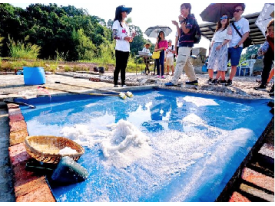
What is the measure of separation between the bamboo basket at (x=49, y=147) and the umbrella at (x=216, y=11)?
213 inches

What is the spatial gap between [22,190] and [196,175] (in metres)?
0.94

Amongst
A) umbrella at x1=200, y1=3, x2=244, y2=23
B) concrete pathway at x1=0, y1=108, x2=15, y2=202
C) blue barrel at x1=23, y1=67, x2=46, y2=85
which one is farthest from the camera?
umbrella at x1=200, y1=3, x2=244, y2=23

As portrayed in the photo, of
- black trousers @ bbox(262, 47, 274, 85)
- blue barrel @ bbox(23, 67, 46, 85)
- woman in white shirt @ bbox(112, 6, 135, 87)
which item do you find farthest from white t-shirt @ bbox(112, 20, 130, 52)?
black trousers @ bbox(262, 47, 274, 85)

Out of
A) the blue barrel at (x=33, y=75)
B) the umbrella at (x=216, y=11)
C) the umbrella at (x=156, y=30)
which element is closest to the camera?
the blue barrel at (x=33, y=75)

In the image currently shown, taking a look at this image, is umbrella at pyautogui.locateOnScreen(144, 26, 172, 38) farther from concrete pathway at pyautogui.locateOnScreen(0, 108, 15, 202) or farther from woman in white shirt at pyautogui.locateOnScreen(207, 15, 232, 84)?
concrete pathway at pyautogui.locateOnScreen(0, 108, 15, 202)

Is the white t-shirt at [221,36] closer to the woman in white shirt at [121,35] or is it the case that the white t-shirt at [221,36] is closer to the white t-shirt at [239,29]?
the white t-shirt at [239,29]

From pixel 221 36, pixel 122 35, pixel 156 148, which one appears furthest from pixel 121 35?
pixel 156 148

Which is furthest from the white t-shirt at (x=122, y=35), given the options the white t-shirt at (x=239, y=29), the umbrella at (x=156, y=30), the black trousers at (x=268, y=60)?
the umbrella at (x=156, y=30)

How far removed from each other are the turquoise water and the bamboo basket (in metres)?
0.12

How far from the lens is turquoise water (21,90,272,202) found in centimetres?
89

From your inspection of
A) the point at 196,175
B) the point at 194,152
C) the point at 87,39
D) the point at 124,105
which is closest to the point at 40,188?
the point at 196,175

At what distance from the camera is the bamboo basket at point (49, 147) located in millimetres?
961

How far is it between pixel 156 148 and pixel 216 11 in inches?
219

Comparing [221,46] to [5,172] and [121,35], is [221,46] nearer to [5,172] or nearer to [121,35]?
[121,35]
